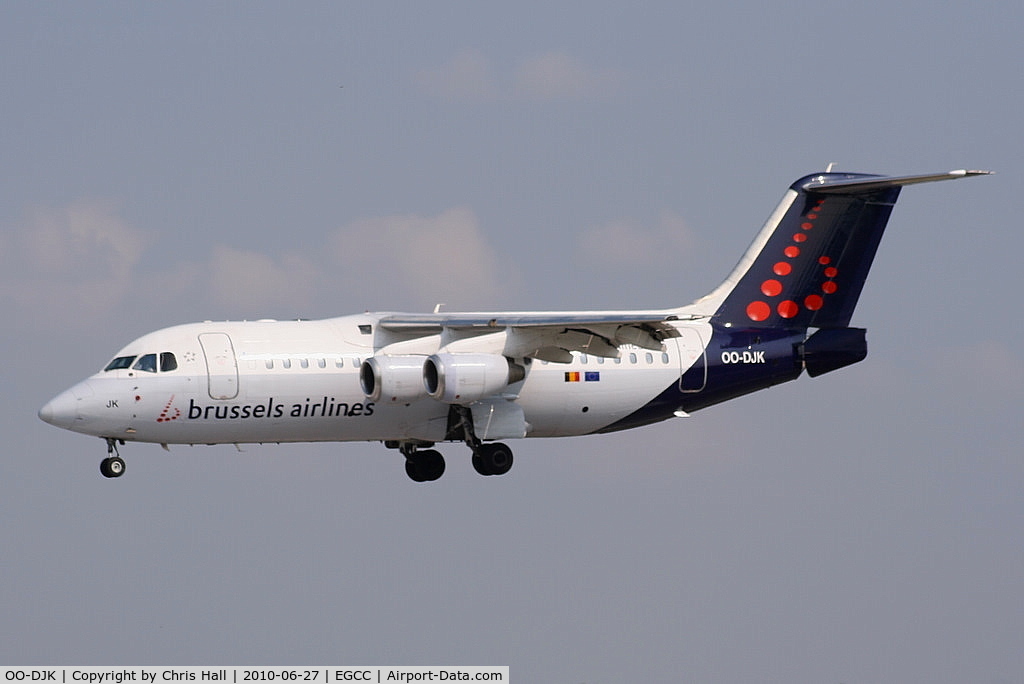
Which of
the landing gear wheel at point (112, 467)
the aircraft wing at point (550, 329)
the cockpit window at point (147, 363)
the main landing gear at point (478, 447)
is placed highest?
the aircraft wing at point (550, 329)

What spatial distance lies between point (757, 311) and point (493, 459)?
5224 mm

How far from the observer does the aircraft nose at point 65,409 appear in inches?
1003

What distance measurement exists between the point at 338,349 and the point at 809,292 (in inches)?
320

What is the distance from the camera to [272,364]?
26172 mm

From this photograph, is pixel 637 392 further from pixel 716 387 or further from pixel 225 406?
pixel 225 406

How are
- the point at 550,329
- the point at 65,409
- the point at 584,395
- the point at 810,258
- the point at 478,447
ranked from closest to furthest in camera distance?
the point at 65,409, the point at 550,329, the point at 478,447, the point at 584,395, the point at 810,258

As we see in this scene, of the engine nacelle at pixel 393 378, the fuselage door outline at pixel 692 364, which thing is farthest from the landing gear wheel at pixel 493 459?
the fuselage door outline at pixel 692 364

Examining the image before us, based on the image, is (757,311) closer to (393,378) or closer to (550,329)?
(550,329)

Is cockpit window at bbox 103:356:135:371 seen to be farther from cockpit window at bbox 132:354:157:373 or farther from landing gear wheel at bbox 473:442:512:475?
landing gear wheel at bbox 473:442:512:475

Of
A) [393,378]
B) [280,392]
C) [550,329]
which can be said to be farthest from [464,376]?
[280,392]

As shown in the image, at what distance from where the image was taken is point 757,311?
2933cm

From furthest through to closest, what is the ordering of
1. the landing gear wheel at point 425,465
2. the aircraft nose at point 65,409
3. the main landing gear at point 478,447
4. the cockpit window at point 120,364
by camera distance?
the landing gear wheel at point 425,465 < the main landing gear at point 478,447 < the cockpit window at point 120,364 < the aircraft nose at point 65,409

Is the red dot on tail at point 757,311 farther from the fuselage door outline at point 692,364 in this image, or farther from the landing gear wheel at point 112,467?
the landing gear wheel at point 112,467

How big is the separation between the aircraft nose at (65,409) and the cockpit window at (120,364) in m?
0.54
